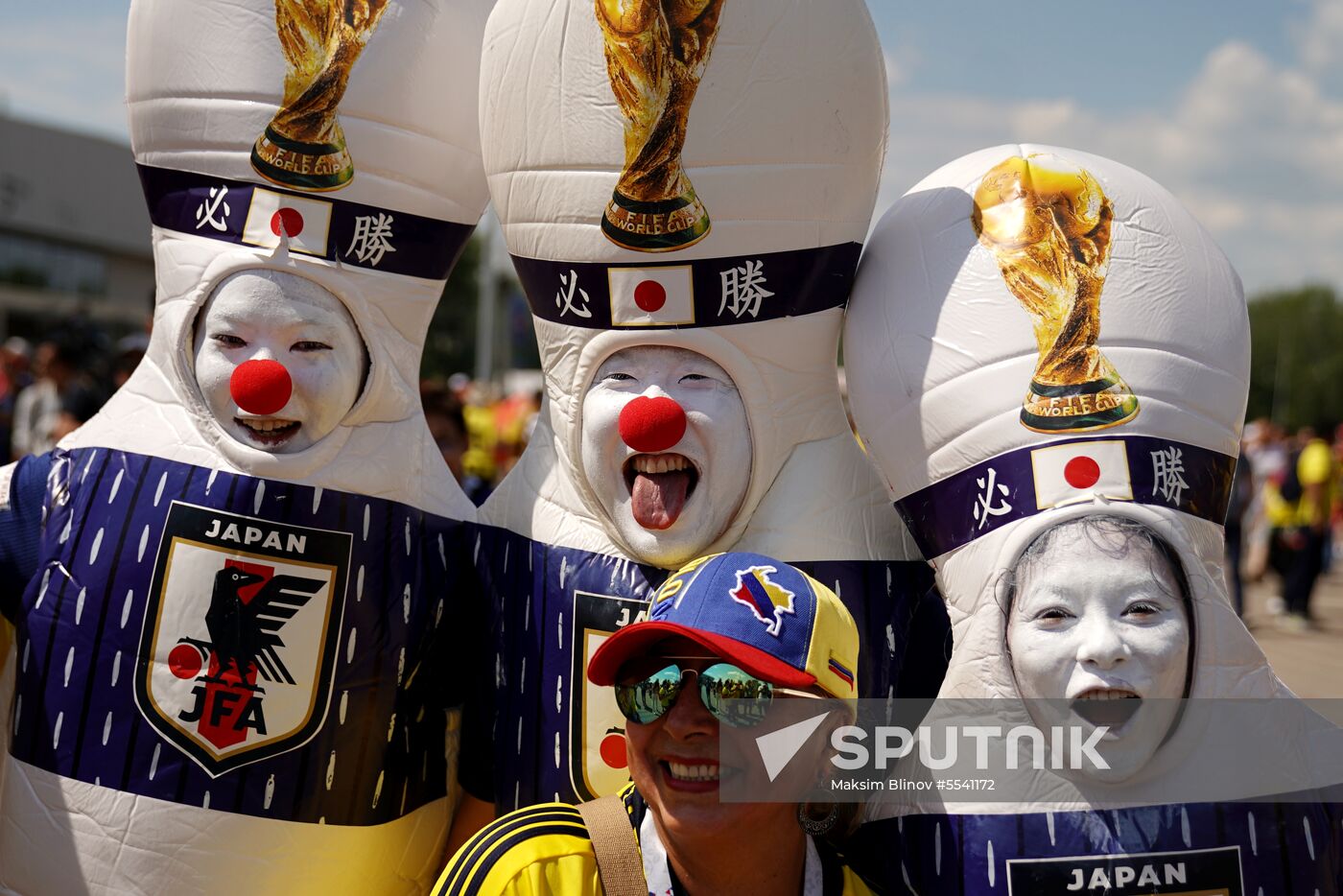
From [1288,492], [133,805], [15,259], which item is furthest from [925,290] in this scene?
[15,259]

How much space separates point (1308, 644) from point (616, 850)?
7.91 m

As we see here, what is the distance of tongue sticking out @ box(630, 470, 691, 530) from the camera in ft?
7.57

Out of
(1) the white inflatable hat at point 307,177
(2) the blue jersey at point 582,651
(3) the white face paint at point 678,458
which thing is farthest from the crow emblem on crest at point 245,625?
(3) the white face paint at point 678,458

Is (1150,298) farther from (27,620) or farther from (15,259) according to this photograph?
(15,259)

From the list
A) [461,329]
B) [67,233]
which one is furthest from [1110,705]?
[461,329]

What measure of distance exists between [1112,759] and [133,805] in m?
1.78

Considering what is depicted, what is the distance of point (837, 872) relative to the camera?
188 centimetres

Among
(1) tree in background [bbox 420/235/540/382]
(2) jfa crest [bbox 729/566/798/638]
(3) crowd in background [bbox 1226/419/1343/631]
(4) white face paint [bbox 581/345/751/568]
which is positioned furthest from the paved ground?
(1) tree in background [bbox 420/235/540/382]

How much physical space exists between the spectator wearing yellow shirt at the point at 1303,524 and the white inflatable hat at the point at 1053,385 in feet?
24.8

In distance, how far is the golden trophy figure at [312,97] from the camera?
2.47 meters

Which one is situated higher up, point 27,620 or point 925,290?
point 925,290

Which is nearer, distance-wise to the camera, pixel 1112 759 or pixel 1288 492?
pixel 1112 759

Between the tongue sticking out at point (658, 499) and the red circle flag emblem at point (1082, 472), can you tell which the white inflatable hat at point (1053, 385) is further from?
the tongue sticking out at point (658, 499)

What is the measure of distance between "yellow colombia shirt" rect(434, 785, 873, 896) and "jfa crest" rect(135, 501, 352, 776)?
0.75 m
